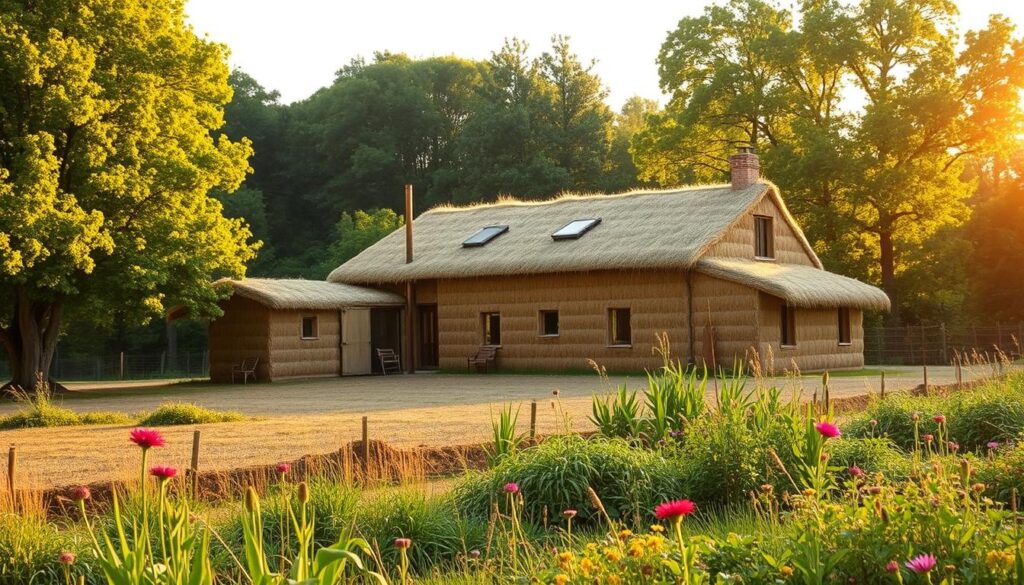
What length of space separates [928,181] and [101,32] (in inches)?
1020

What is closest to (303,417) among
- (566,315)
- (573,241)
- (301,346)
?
(566,315)

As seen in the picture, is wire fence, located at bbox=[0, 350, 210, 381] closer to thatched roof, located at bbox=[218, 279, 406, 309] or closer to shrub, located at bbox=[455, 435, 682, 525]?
thatched roof, located at bbox=[218, 279, 406, 309]

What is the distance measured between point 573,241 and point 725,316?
5274mm

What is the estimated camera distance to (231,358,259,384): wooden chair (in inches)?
1222

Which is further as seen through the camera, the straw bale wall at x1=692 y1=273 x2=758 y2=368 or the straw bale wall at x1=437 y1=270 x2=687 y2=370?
the straw bale wall at x1=437 y1=270 x2=687 y2=370

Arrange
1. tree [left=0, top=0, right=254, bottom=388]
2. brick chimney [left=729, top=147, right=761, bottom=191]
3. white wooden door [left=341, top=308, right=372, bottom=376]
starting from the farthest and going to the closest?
white wooden door [left=341, top=308, right=372, bottom=376] → brick chimney [left=729, top=147, right=761, bottom=191] → tree [left=0, top=0, right=254, bottom=388]

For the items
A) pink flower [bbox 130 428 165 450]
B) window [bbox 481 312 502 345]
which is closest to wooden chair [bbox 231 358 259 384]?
window [bbox 481 312 502 345]

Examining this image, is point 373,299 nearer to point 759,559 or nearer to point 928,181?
point 928,181

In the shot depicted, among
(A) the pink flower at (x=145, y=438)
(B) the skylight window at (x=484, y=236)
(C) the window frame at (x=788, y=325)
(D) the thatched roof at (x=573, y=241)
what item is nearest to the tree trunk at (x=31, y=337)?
(D) the thatched roof at (x=573, y=241)

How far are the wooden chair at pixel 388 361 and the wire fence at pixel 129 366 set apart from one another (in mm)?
12445

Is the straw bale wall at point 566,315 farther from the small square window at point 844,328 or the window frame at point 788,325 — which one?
the small square window at point 844,328

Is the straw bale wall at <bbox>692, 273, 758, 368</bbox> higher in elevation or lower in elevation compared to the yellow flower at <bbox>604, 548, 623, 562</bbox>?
higher

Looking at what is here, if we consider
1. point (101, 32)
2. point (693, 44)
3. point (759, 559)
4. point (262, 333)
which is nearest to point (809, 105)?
point (693, 44)

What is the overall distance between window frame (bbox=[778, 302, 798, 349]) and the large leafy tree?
394 inches
